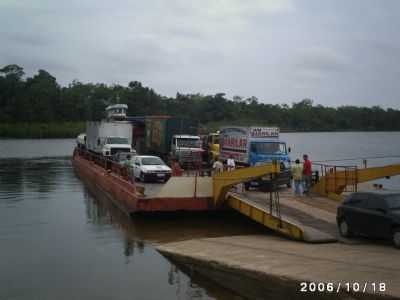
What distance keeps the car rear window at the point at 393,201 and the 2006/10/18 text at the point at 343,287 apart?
391 centimetres

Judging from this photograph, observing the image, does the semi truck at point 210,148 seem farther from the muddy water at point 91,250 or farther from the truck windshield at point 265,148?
the muddy water at point 91,250

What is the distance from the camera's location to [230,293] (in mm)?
12406

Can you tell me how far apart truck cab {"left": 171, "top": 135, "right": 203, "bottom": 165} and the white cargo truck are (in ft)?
10.3

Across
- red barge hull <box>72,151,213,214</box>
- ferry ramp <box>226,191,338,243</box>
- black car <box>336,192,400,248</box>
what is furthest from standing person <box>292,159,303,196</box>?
black car <box>336,192,400,248</box>

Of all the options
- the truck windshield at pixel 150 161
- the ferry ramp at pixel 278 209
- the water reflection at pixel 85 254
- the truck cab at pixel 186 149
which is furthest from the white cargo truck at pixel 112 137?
the ferry ramp at pixel 278 209

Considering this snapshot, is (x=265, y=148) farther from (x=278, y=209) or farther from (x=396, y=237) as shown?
(x=396, y=237)

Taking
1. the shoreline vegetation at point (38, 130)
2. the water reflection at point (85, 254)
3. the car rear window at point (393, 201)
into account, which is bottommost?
the water reflection at point (85, 254)

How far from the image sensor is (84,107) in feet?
441

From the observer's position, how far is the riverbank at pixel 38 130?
408 feet

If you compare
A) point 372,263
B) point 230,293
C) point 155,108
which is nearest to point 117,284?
point 230,293

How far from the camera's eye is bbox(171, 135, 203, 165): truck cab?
31781mm

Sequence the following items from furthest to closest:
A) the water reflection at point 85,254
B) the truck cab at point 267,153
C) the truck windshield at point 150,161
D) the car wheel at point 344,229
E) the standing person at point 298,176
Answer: the truck windshield at point 150,161 < the truck cab at point 267,153 < the standing person at point 298,176 < the car wheel at point 344,229 < the water reflection at point 85,254

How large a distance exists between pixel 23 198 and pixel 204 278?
61.3 ft

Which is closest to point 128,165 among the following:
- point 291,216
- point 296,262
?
point 291,216
